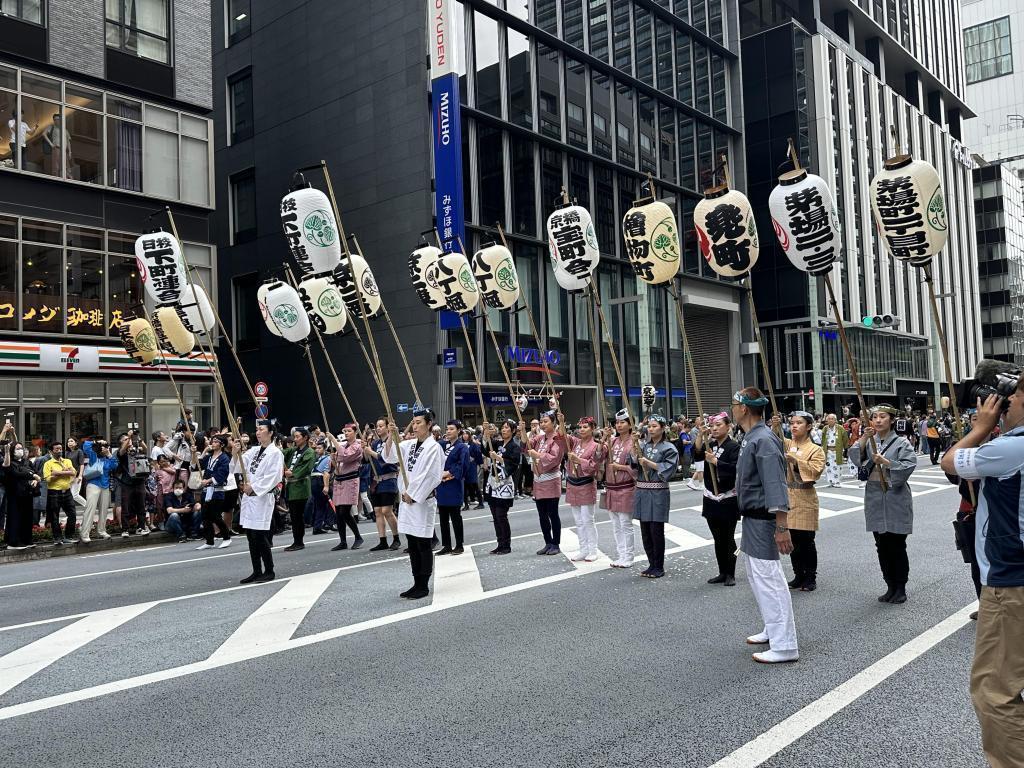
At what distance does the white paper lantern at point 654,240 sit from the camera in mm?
12211

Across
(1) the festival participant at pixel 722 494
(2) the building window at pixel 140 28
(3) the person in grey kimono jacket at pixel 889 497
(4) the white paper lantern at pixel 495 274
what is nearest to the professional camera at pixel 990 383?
(3) the person in grey kimono jacket at pixel 889 497

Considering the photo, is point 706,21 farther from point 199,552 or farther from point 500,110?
point 199,552

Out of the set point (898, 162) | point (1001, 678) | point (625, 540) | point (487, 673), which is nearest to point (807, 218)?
point (898, 162)

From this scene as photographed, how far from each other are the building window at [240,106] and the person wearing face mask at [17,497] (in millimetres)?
25510

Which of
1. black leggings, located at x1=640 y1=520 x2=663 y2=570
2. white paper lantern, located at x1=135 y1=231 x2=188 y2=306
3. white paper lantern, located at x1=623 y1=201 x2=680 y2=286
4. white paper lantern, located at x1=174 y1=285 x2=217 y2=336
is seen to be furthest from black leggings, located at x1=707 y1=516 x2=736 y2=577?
white paper lantern, located at x1=135 y1=231 x2=188 y2=306

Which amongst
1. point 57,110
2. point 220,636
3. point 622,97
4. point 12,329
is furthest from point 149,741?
point 622,97

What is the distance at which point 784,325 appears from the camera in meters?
50.3

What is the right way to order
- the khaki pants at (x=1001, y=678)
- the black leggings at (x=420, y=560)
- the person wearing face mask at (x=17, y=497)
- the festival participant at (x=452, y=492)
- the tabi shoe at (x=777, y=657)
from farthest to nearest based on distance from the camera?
the person wearing face mask at (x=17, y=497) → the festival participant at (x=452, y=492) → the black leggings at (x=420, y=560) → the tabi shoe at (x=777, y=657) → the khaki pants at (x=1001, y=678)

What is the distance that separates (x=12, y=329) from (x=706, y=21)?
37.7 metres

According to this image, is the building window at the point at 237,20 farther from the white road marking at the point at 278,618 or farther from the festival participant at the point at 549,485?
the white road marking at the point at 278,618

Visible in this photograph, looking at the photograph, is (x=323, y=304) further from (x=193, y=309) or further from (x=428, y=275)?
(x=193, y=309)

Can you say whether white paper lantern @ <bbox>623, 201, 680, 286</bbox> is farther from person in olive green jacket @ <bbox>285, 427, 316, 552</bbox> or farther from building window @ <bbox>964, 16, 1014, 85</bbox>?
building window @ <bbox>964, 16, 1014, 85</bbox>

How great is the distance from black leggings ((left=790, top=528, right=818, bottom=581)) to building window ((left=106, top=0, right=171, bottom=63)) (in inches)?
929

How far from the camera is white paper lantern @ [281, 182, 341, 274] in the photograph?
38.4 feet
